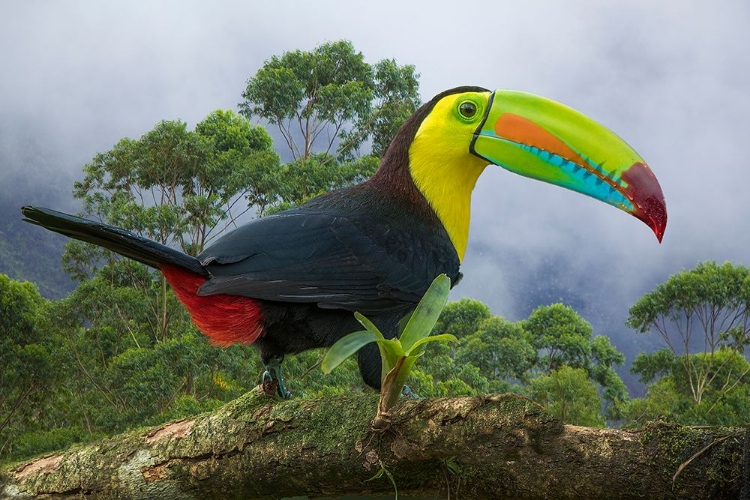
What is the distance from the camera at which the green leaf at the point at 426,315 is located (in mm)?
2033

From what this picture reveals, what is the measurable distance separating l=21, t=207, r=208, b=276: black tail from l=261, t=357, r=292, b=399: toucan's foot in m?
0.48

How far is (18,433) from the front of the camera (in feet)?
36.2

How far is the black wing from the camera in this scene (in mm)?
2662

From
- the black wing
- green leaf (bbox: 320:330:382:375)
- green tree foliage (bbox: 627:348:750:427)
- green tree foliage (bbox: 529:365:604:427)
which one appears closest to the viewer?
green leaf (bbox: 320:330:382:375)

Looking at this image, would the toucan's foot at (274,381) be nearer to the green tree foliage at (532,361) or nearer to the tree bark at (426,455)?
the tree bark at (426,455)

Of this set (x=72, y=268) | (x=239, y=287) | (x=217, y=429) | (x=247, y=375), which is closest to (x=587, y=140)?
(x=239, y=287)

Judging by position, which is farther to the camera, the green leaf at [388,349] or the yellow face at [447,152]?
the yellow face at [447,152]

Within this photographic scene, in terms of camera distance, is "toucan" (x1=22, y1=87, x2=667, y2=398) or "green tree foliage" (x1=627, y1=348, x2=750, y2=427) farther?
"green tree foliage" (x1=627, y1=348, x2=750, y2=427)

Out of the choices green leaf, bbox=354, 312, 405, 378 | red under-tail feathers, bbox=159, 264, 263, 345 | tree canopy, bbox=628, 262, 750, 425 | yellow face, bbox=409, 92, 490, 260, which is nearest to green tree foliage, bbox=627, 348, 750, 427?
tree canopy, bbox=628, 262, 750, 425

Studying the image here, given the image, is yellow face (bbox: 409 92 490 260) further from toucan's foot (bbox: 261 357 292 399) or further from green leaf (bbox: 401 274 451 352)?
green leaf (bbox: 401 274 451 352)

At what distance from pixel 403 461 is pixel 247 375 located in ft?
24.6

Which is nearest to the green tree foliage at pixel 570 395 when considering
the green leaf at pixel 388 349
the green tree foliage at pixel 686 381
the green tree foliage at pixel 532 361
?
the green tree foliage at pixel 532 361

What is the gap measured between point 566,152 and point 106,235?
1.63 metres

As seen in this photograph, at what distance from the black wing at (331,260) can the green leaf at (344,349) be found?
744 mm
